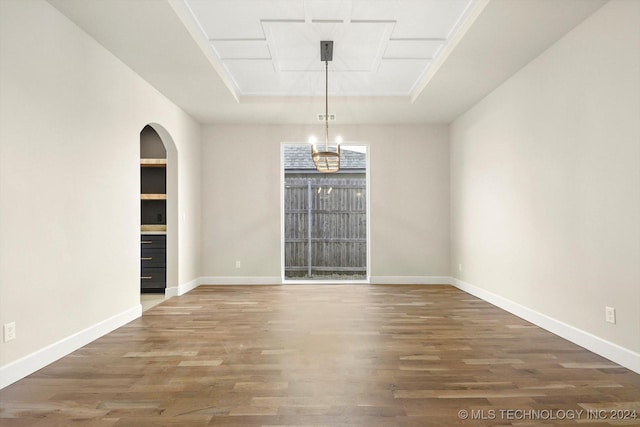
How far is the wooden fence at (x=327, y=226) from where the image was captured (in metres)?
7.94

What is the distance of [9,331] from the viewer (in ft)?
8.44

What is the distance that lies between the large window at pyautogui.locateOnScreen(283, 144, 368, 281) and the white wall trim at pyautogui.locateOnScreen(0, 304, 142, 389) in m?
4.17

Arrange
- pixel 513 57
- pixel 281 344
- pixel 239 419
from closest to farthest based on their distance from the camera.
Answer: pixel 239 419 → pixel 281 344 → pixel 513 57

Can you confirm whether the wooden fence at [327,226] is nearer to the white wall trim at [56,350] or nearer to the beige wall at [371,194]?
the beige wall at [371,194]

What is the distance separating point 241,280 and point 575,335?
4.93 metres

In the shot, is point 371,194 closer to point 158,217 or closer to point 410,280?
point 410,280

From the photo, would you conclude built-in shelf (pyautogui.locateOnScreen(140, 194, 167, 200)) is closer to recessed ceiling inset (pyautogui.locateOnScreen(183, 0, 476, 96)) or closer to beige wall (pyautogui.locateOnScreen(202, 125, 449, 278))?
beige wall (pyautogui.locateOnScreen(202, 125, 449, 278))

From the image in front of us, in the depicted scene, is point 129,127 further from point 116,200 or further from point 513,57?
point 513,57

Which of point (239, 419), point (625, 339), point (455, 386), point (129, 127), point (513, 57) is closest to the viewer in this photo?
point (239, 419)

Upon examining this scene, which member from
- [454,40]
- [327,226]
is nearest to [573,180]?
[454,40]

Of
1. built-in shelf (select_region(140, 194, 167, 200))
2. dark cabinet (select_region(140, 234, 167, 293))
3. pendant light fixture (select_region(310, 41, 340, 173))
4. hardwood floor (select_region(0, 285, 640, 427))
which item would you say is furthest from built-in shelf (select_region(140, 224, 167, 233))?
pendant light fixture (select_region(310, 41, 340, 173))

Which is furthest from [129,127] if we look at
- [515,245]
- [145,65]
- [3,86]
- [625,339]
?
[625,339]

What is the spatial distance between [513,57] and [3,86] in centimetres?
441

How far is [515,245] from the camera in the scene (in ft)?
14.6
